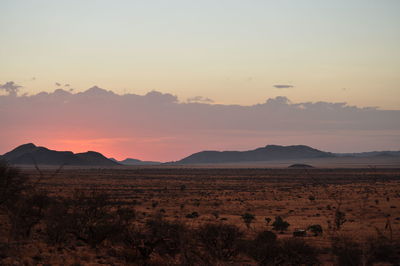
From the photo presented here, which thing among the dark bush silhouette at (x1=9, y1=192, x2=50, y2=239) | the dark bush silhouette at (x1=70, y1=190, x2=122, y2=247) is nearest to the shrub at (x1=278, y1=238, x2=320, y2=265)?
the dark bush silhouette at (x1=70, y1=190, x2=122, y2=247)

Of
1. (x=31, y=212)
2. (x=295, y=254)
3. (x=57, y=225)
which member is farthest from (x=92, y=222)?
(x=295, y=254)

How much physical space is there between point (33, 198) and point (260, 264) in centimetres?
1385

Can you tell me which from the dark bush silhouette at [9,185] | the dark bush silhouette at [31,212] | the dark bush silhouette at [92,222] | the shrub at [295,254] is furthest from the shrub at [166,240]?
the dark bush silhouette at [9,185]

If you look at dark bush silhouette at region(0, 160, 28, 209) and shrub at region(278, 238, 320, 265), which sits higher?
dark bush silhouette at region(0, 160, 28, 209)

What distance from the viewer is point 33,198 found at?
23719 millimetres

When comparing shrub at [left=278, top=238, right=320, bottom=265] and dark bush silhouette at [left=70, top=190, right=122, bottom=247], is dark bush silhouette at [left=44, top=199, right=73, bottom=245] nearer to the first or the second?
dark bush silhouette at [left=70, top=190, right=122, bottom=247]

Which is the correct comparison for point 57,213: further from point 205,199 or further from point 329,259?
point 205,199

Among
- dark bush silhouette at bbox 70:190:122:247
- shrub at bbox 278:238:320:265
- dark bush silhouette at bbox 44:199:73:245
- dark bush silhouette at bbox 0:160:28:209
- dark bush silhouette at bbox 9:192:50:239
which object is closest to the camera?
shrub at bbox 278:238:320:265

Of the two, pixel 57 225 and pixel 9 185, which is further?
pixel 9 185

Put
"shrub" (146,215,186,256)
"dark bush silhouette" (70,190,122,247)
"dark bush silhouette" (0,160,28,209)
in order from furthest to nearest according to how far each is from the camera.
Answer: "dark bush silhouette" (0,160,28,209)
"dark bush silhouette" (70,190,122,247)
"shrub" (146,215,186,256)

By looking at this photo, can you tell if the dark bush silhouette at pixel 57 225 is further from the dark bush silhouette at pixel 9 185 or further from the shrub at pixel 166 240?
the shrub at pixel 166 240

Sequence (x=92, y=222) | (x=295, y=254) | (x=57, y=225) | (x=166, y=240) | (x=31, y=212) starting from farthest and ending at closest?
(x=31, y=212) < (x=92, y=222) < (x=57, y=225) < (x=295, y=254) < (x=166, y=240)

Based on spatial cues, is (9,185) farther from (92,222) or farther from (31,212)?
(92,222)

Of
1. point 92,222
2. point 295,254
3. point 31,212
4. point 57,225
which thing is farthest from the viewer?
point 31,212
